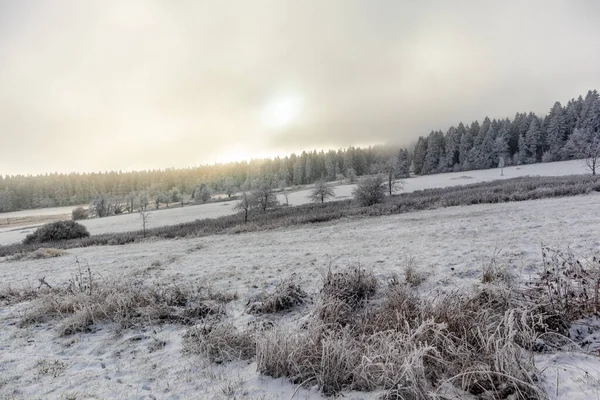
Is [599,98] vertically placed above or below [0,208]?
above

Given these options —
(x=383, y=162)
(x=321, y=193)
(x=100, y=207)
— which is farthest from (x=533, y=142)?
(x=100, y=207)

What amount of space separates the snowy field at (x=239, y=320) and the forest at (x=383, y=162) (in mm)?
37864

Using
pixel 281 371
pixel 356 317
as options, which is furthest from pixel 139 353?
pixel 356 317

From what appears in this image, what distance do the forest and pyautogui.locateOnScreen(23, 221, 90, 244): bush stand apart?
25982 millimetres

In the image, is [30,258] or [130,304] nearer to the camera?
[130,304]

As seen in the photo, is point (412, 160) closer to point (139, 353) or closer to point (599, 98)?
point (599, 98)

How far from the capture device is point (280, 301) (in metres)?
5.20

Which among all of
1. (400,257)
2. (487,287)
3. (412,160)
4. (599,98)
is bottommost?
(400,257)

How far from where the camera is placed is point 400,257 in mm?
8000

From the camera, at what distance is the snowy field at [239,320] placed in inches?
120

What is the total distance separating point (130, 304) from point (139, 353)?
1.68 metres

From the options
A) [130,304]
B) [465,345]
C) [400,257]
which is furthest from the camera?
[400,257]

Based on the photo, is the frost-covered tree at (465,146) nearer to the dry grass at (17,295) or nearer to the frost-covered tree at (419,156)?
the frost-covered tree at (419,156)

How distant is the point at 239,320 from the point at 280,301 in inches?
A: 32.0
